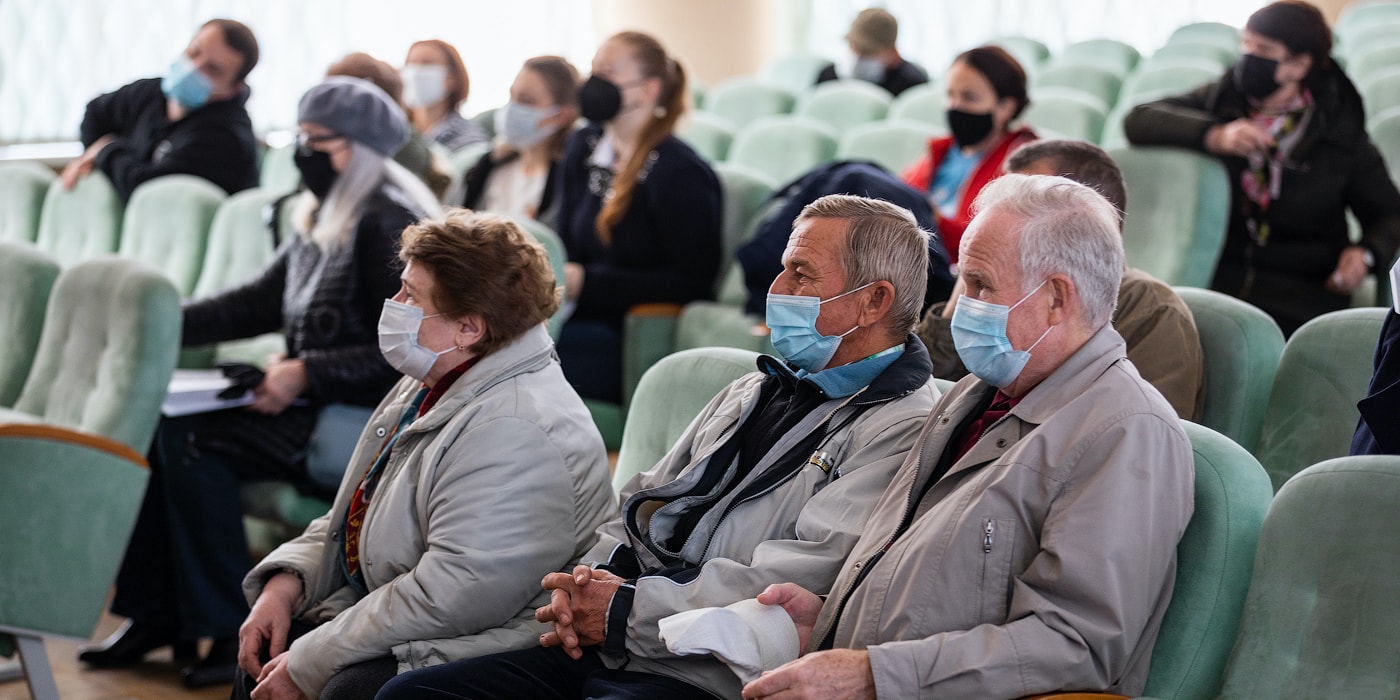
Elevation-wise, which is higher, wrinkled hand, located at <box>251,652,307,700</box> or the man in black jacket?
the man in black jacket

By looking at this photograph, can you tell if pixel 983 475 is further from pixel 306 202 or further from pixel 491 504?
pixel 306 202

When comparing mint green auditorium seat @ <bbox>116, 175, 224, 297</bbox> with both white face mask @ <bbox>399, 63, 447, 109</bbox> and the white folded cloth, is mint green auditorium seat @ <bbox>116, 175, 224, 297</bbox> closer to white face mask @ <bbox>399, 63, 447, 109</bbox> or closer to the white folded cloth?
white face mask @ <bbox>399, 63, 447, 109</bbox>

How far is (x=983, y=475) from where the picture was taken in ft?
5.65

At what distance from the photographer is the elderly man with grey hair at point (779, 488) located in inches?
76.2

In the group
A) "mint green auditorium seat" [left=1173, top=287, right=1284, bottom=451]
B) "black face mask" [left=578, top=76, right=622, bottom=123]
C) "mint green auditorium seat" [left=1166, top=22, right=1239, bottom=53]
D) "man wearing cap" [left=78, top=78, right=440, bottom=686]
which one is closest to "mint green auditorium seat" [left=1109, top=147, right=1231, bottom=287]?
"mint green auditorium seat" [left=1173, top=287, right=1284, bottom=451]

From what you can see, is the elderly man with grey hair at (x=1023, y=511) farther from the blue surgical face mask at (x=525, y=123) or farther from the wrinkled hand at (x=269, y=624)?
the blue surgical face mask at (x=525, y=123)

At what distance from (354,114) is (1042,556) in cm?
237

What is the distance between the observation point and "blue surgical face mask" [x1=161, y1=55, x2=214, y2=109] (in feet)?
17.3

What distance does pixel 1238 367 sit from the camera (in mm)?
2404

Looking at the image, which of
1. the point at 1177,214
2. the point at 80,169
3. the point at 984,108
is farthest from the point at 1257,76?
the point at 80,169

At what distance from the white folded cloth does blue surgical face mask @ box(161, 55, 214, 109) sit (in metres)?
4.12

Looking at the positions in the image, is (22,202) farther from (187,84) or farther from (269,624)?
(269,624)

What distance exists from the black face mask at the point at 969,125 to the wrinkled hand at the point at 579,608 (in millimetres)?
2350

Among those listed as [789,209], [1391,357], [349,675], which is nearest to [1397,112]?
[789,209]
